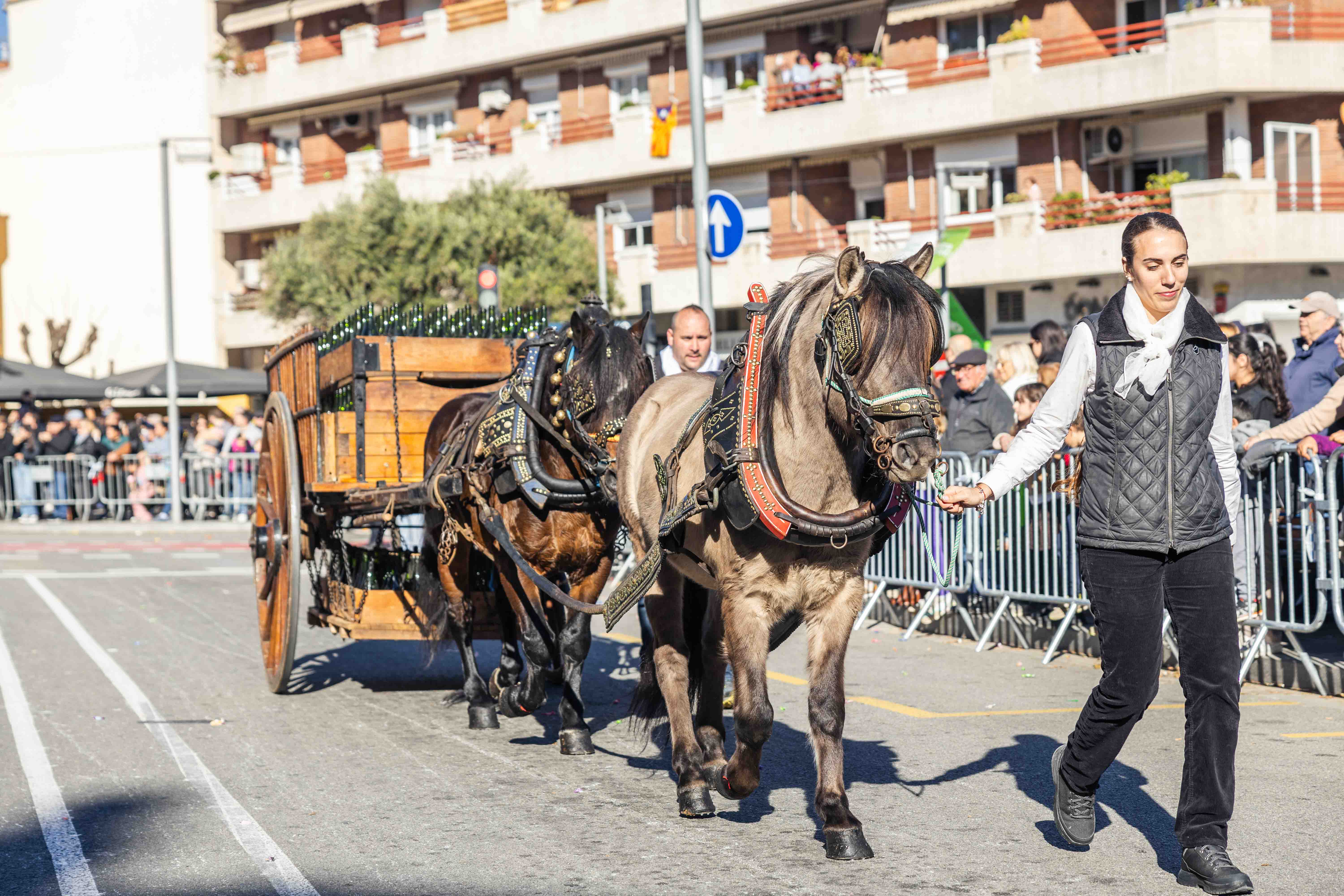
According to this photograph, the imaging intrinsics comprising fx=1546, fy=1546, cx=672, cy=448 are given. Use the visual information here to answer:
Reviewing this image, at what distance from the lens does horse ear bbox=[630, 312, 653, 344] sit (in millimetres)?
7477

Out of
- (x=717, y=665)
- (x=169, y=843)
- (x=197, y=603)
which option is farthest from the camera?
(x=197, y=603)

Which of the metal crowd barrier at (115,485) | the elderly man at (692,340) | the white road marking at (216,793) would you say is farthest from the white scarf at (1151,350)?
the metal crowd barrier at (115,485)

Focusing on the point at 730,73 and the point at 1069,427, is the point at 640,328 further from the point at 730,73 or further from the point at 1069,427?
the point at 730,73

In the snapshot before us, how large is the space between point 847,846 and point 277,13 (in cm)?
4388

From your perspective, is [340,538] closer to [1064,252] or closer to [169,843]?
[169,843]

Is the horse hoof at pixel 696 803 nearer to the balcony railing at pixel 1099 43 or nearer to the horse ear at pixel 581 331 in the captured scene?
the horse ear at pixel 581 331

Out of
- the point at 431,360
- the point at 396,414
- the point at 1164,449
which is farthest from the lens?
the point at 431,360

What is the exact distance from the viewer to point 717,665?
6.16 meters

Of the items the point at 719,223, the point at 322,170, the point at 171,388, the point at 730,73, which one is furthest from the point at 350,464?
the point at 322,170

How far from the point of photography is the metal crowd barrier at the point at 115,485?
25656 mm

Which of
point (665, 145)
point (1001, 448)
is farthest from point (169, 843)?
point (665, 145)

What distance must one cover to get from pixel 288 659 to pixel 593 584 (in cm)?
239

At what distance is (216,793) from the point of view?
640cm

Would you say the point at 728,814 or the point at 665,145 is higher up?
the point at 665,145
